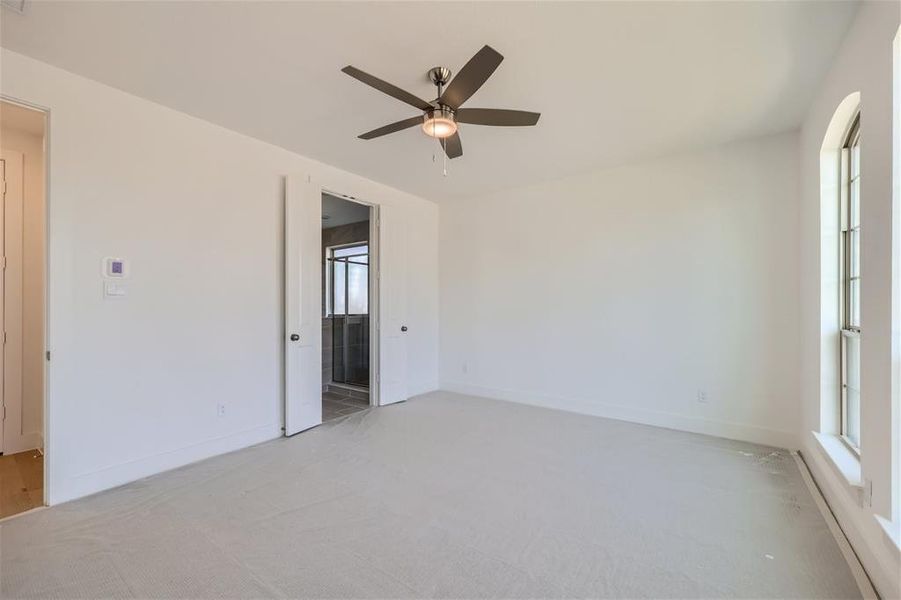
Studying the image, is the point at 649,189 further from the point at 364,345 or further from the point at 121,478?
the point at 121,478

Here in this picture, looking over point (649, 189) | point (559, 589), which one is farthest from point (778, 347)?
point (559, 589)

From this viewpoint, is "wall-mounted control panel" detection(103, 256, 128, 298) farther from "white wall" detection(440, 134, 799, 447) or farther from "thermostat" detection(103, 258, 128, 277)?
"white wall" detection(440, 134, 799, 447)

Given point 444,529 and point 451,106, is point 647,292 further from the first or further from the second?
point 444,529

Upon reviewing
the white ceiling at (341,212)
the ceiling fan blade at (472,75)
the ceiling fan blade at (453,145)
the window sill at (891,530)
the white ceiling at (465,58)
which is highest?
the white ceiling at (465,58)

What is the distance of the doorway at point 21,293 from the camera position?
3146 mm

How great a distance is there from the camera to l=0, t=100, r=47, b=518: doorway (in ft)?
10.3

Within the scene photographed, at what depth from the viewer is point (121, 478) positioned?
257 centimetres

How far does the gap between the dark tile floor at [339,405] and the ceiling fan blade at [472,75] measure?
Answer: 332 centimetres

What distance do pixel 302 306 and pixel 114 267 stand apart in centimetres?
140

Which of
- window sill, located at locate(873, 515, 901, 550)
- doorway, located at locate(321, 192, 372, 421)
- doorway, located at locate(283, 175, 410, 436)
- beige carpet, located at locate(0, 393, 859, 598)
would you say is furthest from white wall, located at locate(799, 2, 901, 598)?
doorway, located at locate(321, 192, 372, 421)

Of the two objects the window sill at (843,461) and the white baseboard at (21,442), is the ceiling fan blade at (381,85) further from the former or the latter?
the white baseboard at (21,442)

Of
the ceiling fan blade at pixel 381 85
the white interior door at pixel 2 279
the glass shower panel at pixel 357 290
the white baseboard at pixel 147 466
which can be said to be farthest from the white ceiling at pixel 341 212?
the ceiling fan blade at pixel 381 85

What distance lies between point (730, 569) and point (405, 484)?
179 centimetres

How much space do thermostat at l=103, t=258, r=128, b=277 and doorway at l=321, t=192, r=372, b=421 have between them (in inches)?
131
